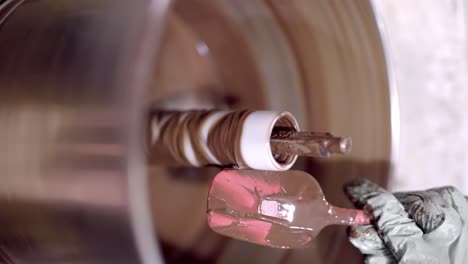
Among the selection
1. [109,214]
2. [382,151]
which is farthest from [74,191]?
[382,151]

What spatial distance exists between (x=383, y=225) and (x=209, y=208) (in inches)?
4.6

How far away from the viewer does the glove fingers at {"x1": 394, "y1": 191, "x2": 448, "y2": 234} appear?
40 centimetres

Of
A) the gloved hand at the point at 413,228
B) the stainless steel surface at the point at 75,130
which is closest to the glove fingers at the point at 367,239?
the gloved hand at the point at 413,228

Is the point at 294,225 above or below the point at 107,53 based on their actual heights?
below

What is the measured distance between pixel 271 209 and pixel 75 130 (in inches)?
6.0

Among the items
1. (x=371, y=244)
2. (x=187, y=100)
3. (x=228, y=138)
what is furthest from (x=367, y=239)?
(x=187, y=100)

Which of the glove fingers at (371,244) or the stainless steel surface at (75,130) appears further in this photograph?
the glove fingers at (371,244)

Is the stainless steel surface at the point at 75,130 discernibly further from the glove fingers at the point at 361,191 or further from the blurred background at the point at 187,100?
the glove fingers at the point at 361,191

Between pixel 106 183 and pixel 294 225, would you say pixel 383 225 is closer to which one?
pixel 294 225

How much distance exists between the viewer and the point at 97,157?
11.6 inches

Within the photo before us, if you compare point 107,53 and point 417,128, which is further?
point 417,128

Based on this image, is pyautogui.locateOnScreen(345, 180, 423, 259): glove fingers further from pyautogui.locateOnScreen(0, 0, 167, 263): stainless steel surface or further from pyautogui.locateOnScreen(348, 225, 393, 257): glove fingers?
pyautogui.locateOnScreen(0, 0, 167, 263): stainless steel surface

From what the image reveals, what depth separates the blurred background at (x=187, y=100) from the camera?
288 mm

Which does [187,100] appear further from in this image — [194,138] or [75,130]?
[75,130]
